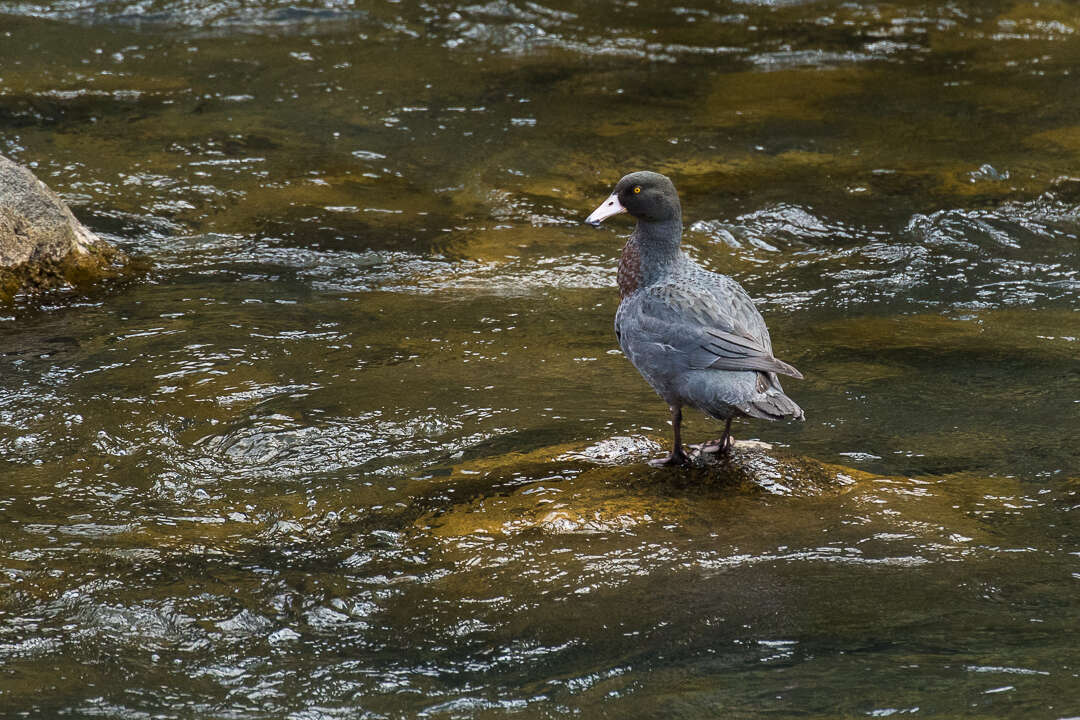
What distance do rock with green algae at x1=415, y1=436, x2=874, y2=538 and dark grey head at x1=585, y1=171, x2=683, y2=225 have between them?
0.99 meters

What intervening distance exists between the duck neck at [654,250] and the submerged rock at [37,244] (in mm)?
3868

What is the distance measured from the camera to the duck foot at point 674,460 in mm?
4953

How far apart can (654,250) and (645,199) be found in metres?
0.23

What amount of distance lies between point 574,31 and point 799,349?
7.87m

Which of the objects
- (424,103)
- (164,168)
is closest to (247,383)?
(164,168)

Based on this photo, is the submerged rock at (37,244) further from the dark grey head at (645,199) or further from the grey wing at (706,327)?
the grey wing at (706,327)

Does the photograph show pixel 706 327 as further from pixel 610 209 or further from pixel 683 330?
pixel 610 209

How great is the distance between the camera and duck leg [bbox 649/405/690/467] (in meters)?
4.91

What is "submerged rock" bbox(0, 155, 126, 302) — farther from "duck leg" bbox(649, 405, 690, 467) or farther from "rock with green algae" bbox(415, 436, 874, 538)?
"duck leg" bbox(649, 405, 690, 467)

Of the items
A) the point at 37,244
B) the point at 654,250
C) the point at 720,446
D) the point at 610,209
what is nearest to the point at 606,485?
the point at 720,446

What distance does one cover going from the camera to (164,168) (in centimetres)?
950

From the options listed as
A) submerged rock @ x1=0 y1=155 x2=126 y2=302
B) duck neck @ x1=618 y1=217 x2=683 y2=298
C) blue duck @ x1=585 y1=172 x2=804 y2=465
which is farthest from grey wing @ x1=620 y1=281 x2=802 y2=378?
submerged rock @ x1=0 y1=155 x2=126 y2=302

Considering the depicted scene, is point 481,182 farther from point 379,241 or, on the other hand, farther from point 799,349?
point 799,349

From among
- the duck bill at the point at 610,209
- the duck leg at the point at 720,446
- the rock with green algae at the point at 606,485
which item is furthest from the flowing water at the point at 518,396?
the duck bill at the point at 610,209
